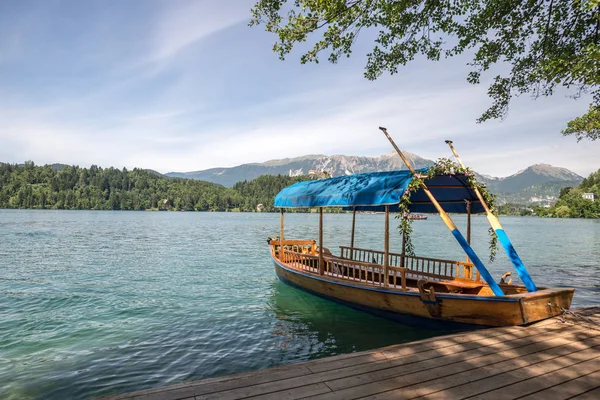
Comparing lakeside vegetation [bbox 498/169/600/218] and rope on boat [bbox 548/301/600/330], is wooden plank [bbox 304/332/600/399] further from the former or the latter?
lakeside vegetation [bbox 498/169/600/218]

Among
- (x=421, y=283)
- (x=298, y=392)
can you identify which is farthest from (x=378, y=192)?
(x=298, y=392)

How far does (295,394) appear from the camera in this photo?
12.8ft

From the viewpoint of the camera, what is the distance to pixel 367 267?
11297mm

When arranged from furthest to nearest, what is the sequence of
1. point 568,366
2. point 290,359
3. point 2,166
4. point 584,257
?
point 2,166 < point 584,257 < point 290,359 < point 568,366

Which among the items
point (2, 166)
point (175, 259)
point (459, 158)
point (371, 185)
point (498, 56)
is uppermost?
point (2, 166)

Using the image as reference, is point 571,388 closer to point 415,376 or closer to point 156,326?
point 415,376

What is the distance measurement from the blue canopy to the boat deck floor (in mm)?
3962

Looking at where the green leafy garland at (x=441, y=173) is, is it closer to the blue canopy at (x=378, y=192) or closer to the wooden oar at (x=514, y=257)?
the blue canopy at (x=378, y=192)

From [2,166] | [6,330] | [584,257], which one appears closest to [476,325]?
[6,330]

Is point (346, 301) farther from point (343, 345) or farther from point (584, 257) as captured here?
point (584, 257)

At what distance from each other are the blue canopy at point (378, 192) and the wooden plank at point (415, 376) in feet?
13.2

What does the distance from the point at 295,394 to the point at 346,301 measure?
7.13 m

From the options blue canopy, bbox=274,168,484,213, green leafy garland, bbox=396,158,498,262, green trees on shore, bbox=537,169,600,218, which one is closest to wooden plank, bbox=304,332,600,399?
green leafy garland, bbox=396,158,498,262

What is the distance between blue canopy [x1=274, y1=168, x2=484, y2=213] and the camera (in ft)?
29.6
